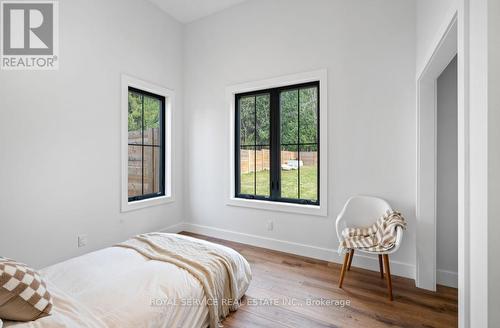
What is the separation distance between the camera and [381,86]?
8.27 ft

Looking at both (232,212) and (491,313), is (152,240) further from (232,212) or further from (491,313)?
(491,313)

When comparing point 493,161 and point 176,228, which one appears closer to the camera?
point 493,161

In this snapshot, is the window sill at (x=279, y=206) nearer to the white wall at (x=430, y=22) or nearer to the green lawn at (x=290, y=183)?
the green lawn at (x=290, y=183)

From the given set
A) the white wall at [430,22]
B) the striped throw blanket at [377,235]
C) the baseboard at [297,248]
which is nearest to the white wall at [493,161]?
the white wall at [430,22]

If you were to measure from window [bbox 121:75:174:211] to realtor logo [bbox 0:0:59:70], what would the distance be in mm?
753

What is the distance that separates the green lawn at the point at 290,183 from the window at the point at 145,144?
48.5 inches

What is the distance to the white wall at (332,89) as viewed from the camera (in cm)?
243

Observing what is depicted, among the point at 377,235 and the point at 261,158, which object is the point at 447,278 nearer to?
the point at 377,235

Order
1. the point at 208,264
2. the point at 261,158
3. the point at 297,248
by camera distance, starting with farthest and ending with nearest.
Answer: the point at 261,158 < the point at 297,248 < the point at 208,264

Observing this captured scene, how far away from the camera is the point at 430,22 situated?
1790 millimetres

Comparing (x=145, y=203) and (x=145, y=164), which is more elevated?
(x=145, y=164)

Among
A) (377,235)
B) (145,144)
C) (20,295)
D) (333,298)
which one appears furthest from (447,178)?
(145,144)

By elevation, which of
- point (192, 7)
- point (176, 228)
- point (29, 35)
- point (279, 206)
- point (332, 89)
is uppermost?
point (192, 7)

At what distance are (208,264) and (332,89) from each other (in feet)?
7.55
